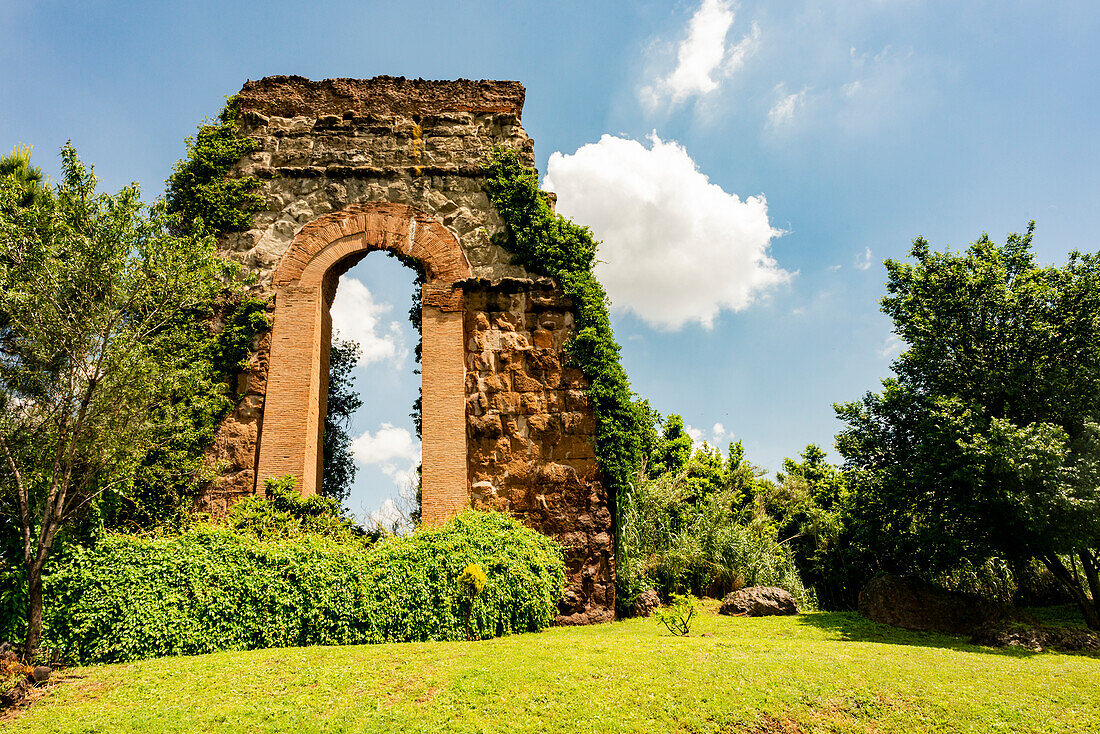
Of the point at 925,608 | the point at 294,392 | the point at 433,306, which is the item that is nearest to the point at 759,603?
the point at 925,608

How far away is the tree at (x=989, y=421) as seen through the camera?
9.23m

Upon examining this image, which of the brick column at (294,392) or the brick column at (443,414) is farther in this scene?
the brick column at (443,414)

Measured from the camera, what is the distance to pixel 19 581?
6.49m

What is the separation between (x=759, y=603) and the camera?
424 inches

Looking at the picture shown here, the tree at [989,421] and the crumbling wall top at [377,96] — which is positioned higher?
the crumbling wall top at [377,96]

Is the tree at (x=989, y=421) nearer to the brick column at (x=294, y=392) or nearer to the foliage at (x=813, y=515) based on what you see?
the foliage at (x=813, y=515)

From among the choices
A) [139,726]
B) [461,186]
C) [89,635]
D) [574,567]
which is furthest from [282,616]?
[461,186]

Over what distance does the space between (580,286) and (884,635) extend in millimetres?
6982

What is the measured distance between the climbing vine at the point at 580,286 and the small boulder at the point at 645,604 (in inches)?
66.9

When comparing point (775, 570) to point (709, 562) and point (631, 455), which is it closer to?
point (709, 562)

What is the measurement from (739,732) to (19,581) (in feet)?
23.0

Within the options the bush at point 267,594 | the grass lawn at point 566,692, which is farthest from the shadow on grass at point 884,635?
the bush at point 267,594

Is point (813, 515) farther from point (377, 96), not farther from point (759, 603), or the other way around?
point (377, 96)

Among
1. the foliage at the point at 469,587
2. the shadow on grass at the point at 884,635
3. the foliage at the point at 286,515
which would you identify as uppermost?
the foliage at the point at 286,515
